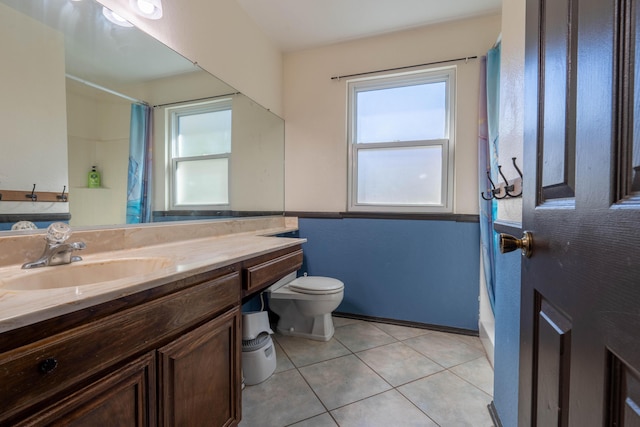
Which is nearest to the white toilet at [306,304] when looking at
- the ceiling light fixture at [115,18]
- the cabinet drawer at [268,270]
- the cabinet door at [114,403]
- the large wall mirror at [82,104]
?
the cabinet drawer at [268,270]

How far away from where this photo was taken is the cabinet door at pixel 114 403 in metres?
0.53

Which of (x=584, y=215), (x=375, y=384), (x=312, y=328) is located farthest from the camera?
(x=312, y=328)

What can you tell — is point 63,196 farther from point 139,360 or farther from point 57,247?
point 139,360

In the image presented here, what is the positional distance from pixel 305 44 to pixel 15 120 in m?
2.10

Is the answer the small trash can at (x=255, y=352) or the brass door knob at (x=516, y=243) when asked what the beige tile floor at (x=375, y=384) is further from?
the brass door knob at (x=516, y=243)

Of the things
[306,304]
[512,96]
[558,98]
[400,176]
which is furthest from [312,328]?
[558,98]

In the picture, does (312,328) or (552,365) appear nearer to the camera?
(552,365)

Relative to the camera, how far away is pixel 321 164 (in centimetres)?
244

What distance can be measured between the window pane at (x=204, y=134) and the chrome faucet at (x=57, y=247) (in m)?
0.81

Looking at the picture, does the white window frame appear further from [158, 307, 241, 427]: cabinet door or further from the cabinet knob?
the cabinet knob

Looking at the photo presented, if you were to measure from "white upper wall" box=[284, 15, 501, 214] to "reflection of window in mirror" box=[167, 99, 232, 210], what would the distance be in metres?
0.75

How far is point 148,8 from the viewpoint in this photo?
1267 millimetres

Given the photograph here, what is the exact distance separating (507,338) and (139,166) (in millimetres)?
1794

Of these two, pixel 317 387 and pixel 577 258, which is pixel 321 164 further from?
pixel 577 258
